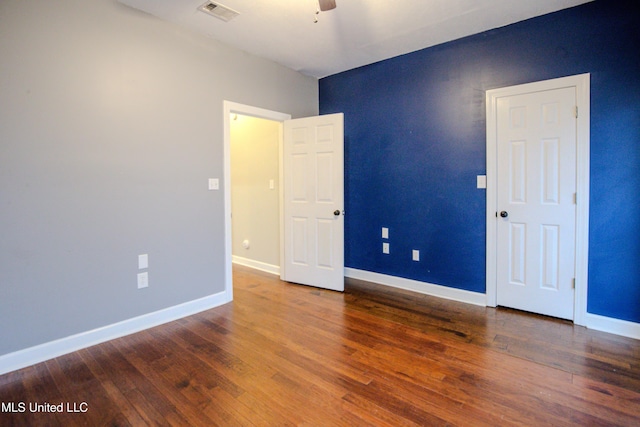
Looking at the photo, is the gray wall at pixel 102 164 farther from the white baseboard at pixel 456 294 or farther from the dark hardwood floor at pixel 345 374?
the white baseboard at pixel 456 294

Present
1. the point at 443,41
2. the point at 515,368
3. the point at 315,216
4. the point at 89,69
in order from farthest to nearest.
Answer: the point at 315,216
the point at 443,41
the point at 89,69
the point at 515,368

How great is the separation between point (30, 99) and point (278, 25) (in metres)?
1.95

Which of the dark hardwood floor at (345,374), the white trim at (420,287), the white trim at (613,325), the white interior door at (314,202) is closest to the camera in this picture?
the dark hardwood floor at (345,374)

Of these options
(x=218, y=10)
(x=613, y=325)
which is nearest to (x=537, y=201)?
(x=613, y=325)

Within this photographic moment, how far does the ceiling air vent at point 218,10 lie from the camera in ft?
8.40

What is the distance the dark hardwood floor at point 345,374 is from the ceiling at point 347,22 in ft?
8.58

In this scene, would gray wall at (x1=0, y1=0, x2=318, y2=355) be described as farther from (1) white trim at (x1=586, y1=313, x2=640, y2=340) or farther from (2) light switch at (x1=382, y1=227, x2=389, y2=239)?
(1) white trim at (x1=586, y1=313, x2=640, y2=340)

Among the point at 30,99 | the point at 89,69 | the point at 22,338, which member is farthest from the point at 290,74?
the point at 22,338

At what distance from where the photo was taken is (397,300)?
132 inches

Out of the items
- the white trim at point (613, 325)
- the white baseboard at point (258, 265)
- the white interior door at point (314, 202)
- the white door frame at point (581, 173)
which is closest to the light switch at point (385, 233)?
the white interior door at point (314, 202)

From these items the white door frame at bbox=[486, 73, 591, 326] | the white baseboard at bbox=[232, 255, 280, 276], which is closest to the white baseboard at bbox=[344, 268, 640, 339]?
the white door frame at bbox=[486, 73, 591, 326]

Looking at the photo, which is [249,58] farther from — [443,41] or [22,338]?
[22,338]

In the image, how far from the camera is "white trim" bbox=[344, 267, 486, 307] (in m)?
3.25

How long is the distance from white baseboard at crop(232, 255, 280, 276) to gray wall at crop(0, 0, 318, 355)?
1.15 m
